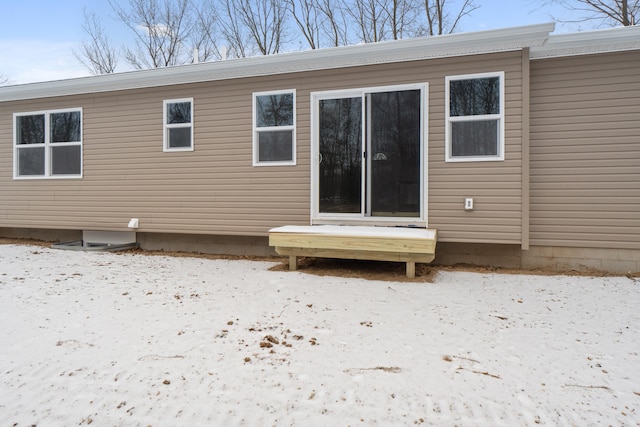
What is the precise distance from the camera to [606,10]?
10445mm

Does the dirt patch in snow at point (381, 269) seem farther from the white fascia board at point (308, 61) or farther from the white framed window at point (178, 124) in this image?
the white fascia board at point (308, 61)

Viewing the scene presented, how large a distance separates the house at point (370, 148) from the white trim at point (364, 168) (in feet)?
0.06

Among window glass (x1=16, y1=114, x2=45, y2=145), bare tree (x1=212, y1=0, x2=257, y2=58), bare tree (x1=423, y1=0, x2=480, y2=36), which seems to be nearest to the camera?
window glass (x1=16, y1=114, x2=45, y2=145)

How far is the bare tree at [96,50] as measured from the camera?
1684 cm

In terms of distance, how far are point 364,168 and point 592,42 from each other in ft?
9.99

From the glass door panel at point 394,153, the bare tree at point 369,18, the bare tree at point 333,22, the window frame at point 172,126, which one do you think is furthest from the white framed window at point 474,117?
the bare tree at point 333,22

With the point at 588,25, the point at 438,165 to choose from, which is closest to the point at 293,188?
the point at 438,165

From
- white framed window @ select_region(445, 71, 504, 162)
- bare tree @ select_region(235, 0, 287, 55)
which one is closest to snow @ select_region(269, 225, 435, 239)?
white framed window @ select_region(445, 71, 504, 162)

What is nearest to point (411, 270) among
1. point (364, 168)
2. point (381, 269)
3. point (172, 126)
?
point (381, 269)

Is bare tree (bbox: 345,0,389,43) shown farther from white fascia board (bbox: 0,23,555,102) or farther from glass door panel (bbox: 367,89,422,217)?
glass door panel (bbox: 367,89,422,217)

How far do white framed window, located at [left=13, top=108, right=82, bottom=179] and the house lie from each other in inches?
1.1

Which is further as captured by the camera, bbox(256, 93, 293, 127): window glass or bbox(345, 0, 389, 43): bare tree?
bbox(345, 0, 389, 43): bare tree

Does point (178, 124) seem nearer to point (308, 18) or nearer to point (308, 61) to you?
point (308, 61)

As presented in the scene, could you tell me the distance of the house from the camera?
4910 millimetres
